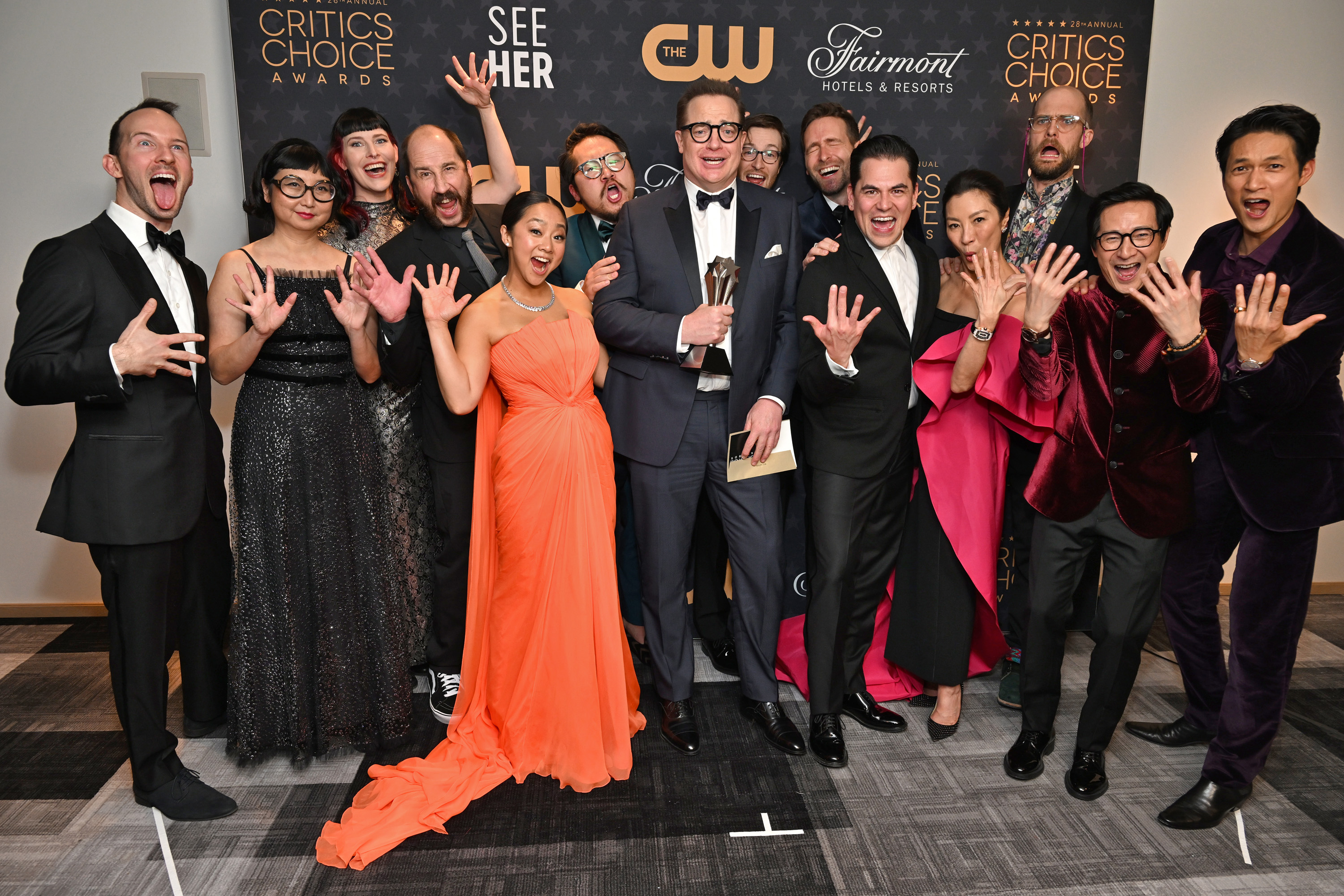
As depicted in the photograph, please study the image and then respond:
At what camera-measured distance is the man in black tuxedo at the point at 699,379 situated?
2666 millimetres

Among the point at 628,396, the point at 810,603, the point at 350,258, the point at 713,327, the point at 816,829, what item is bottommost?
the point at 816,829

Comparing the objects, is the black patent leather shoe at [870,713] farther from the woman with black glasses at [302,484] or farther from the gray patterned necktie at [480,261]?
the gray patterned necktie at [480,261]

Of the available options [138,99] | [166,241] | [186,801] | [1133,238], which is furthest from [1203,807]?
[138,99]

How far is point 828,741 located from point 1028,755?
636mm

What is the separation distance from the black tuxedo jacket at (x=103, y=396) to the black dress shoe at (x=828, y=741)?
6.77 feet

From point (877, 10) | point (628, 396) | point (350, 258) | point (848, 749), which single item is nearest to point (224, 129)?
point (350, 258)

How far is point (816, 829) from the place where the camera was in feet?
7.84

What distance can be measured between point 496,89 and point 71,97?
1.81 metres

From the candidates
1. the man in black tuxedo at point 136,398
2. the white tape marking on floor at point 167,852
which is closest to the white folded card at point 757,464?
the man in black tuxedo at point 136,398

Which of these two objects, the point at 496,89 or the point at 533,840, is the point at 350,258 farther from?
the point at 533,840

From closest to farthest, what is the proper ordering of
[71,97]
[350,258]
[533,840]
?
1. [533,840]
2. [350,258]
3. [71,97]

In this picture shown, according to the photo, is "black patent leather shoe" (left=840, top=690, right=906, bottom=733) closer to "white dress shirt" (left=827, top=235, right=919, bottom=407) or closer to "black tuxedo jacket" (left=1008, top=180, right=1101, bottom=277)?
"white dress shirt" (left=827, top=235, right=919, bottom=407)

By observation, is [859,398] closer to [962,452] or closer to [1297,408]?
[962,452]

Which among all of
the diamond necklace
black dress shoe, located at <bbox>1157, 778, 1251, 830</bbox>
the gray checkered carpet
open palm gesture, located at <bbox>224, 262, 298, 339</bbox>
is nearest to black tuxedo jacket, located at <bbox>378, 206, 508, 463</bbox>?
the diamond necklace
